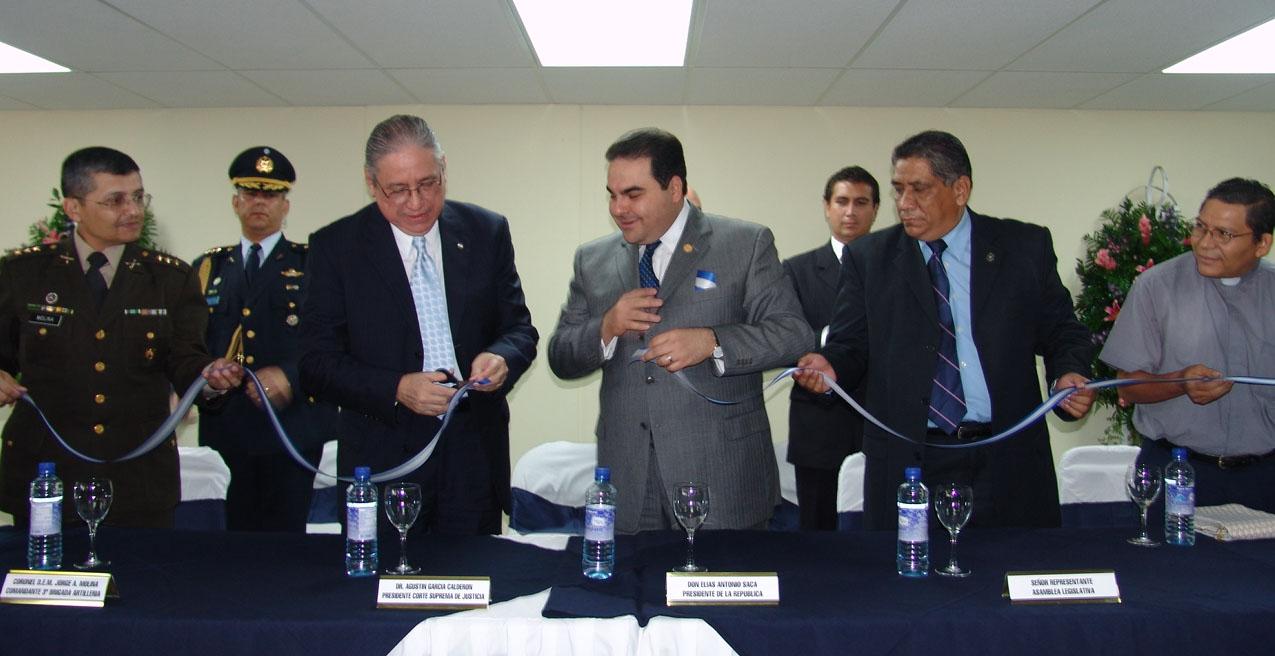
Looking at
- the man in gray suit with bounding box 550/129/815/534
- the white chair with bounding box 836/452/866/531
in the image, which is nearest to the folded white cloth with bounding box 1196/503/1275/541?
the man in gray suit with bounding box 550/129/815/534

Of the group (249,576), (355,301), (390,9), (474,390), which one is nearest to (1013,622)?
(474,390)

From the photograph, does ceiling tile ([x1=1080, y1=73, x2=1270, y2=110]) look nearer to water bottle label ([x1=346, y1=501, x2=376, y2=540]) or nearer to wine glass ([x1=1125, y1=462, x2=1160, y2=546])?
wine glass ([x1=1125, y1=462, x2=1160, y2=546])

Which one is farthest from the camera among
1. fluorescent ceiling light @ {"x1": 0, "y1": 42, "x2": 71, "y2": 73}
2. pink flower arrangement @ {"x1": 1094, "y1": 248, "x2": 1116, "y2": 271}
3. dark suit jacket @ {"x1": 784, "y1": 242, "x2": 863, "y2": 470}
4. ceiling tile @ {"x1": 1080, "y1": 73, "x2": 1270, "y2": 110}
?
pink flower arrangement @ {"x1": 1094, "y1": 248, "x2": 1116, "y2": 271}

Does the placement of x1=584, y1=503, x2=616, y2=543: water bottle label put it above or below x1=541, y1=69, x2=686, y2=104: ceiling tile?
below

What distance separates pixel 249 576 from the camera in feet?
6.27

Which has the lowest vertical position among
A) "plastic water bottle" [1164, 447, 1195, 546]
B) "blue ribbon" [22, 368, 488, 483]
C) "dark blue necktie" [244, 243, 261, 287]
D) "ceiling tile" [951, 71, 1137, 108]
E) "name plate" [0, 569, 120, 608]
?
"name plate" [0, 569, 120, 608]

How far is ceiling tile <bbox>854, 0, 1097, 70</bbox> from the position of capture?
452 cm

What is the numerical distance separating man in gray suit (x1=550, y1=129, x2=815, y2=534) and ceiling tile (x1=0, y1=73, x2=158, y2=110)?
16.9ft

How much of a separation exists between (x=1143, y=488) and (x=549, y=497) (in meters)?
2.94

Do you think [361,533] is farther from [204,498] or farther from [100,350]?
[204,498]

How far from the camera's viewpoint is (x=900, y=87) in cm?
618

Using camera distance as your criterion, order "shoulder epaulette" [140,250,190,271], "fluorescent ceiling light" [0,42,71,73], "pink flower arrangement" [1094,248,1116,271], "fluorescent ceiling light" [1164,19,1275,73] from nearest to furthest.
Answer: "shoulder epaulette" [140,250,190,271] → "fluorescent ceiling light" [1164,19,1275,73] → "fluorescent ceiling light" [0,42,71,73] → "pink flower arrangement" [1094,248,1116,271]

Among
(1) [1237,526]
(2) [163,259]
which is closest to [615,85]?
(2) [163,259]

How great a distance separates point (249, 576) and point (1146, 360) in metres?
2.61
